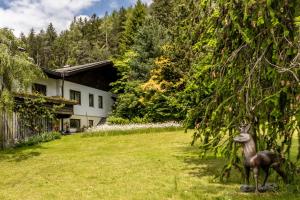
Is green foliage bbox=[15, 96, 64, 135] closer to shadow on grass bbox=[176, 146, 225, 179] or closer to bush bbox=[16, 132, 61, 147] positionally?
bush bbox=[16, 132, 61, 147]

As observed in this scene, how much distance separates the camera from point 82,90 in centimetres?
3888

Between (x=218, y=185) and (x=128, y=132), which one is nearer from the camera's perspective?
(x=218, y=185)

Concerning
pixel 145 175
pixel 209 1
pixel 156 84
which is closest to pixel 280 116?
pixel 209 1

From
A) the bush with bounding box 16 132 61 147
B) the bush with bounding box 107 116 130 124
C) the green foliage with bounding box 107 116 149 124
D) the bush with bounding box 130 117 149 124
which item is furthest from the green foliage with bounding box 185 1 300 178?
the bush with bounding box 107 116 130 124

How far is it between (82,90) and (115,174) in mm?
26786

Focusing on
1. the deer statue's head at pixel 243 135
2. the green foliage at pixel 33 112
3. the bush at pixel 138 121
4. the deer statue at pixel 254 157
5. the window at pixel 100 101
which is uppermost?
the window at pixel 100 101

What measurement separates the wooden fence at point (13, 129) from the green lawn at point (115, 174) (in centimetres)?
163

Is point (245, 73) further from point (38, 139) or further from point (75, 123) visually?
point (75, 123)

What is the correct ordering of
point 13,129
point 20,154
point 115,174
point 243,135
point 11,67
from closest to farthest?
point 243,135, point 115,174, point 11,67, point 20,154, point 13,129

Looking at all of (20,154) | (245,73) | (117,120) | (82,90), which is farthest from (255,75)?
Answer: (82,90)

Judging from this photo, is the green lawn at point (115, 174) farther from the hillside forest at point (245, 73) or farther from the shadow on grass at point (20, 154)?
the hillside forest at point (245, 73)

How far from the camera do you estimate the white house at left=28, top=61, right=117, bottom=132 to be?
33.7m

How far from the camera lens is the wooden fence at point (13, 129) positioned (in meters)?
22.1

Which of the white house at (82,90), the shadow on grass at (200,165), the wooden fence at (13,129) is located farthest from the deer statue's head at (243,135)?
the white house at (82,90)
